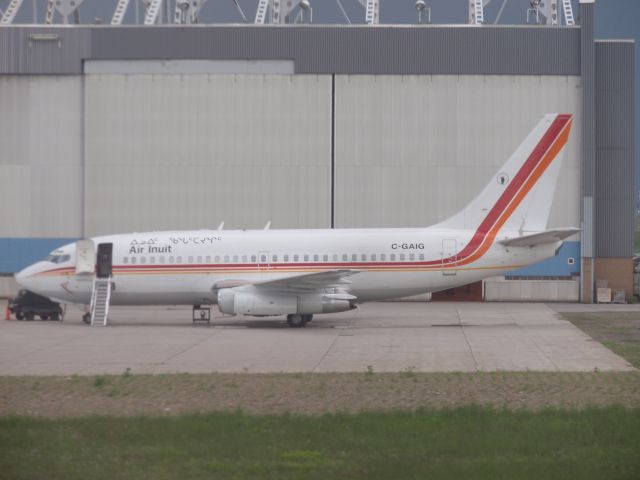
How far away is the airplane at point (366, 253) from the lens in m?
32.5

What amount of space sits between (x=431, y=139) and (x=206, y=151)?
10579 mm

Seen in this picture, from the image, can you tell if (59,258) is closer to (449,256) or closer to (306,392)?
(449,256)

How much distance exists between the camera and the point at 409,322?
1361 inches

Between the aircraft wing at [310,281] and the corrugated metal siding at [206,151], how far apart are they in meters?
16.9

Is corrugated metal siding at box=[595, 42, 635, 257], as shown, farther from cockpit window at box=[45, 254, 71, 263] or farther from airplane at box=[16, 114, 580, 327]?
cockpit window at box=[45, 254, 71, 263]

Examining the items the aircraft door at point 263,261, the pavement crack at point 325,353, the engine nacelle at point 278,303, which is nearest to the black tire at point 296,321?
Answer: the engine nacelle at point 278,303

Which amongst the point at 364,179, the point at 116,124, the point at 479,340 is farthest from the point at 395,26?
the point at 479,340

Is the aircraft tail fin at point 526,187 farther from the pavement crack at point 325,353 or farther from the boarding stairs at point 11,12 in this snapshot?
the boarding stairs at point 11,12

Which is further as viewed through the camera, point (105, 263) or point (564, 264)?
point (564, 264)

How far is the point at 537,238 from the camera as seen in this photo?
1245 inches

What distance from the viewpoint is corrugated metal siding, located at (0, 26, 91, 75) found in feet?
161

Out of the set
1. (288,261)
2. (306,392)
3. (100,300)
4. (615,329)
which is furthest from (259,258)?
(306,392)

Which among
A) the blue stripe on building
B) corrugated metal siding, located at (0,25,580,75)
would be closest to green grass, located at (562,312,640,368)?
the blue stripe on building

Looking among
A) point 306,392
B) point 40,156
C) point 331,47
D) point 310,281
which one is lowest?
point 306,392
